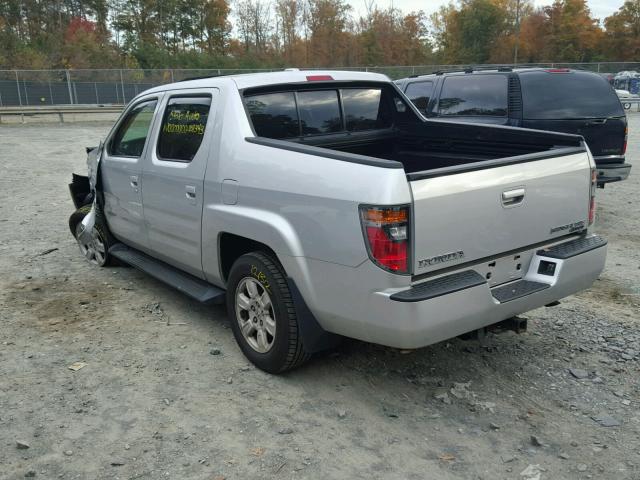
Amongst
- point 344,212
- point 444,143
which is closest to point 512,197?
point 344,212

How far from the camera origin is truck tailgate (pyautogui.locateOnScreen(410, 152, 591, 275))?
3.06m

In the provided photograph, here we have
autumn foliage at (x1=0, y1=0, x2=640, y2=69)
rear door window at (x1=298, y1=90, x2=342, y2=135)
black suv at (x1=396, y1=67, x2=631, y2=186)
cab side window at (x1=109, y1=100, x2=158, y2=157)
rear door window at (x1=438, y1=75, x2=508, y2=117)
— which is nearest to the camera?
rear door window at (x1=298, y1=90, x2=342, y2=135)

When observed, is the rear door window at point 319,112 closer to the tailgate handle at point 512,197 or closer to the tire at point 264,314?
the tire at point 264,314

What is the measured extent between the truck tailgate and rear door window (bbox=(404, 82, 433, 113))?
5323 millimetres

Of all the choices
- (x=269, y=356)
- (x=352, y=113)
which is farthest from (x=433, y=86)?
(x=269, y=356)

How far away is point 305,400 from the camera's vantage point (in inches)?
142

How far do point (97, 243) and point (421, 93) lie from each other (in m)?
5.30

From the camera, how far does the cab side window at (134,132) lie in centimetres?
511

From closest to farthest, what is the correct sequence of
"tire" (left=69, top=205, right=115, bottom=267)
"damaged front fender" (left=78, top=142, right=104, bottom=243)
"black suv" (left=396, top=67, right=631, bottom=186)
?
"damaged front fender" (left=78, top=142, right=104, bottom=243) < "tire" (left=69, top=205, right=115, bottom=267) < "black suv" (left=396, top=67, right=631, bottom=186)

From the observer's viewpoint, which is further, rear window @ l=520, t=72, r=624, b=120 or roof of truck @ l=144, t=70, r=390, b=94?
rear window @ l=520, t=72, r=624, b=120

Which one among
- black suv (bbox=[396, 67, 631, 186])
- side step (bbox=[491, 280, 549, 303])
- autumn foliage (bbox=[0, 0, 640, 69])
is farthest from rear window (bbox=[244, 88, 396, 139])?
autumn foliage (bbox=[0, 0, 640, 69])

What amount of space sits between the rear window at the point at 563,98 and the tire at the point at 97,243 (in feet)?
17.4

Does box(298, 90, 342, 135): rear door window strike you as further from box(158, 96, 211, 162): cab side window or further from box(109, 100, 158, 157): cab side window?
box(109, 100, 158, 157): cab side window

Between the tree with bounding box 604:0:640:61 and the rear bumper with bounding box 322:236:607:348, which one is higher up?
the tree with bounding box 604:0:640:61
